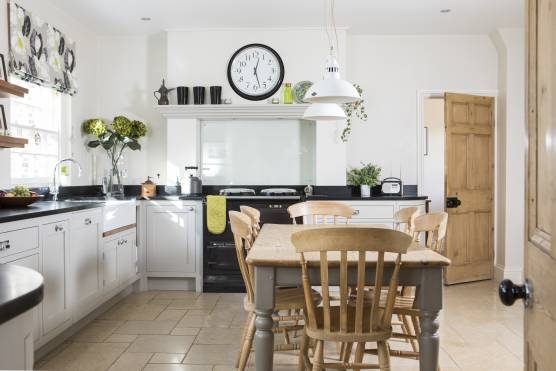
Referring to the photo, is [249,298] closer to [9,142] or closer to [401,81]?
[9,142]

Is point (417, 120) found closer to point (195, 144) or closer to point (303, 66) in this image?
point (303, 66)

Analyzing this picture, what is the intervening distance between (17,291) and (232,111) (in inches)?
191

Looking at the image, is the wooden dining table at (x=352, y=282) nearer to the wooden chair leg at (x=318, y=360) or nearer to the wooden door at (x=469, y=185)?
the wooden chair leg at (x=318, y=360)

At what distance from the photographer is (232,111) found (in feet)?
18.5

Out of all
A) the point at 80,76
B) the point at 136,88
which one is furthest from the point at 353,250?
the point at 136,88

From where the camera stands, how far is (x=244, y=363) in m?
2.97

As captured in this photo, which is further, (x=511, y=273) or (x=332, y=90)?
(x=511, y=273)

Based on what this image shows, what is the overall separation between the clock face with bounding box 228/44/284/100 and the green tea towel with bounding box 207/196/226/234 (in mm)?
1290

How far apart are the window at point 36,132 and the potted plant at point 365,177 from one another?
10.4ft

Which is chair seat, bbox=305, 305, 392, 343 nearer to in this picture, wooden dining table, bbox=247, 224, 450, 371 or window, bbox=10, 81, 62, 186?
wooden dining table, bbox=247, 224, 450, 371

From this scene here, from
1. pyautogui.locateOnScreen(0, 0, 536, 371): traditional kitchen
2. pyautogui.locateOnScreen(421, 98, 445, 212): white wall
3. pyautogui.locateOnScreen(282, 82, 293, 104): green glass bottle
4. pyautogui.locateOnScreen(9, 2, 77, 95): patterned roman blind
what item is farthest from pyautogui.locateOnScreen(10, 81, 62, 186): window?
pyautogui.locateOnScreen(421, 98, 445, 212): white wall

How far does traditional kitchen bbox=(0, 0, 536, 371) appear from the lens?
3.58m

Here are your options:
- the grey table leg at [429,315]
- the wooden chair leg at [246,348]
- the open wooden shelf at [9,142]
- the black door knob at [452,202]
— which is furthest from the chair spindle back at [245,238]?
the black door knob at [452,202]

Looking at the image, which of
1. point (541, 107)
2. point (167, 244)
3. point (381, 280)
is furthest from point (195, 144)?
point (541, 107)
